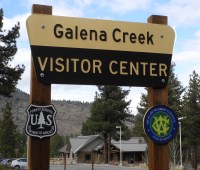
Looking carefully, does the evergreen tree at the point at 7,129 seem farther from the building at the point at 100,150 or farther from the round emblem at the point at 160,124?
the round emblem at the point at 160,124

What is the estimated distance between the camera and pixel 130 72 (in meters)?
7.34

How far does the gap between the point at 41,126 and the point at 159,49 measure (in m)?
2.46

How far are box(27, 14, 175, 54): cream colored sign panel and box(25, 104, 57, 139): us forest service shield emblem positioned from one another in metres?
1.05

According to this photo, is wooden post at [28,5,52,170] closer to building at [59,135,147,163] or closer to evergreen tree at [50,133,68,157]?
building at [59,135,147,163]

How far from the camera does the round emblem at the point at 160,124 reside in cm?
721

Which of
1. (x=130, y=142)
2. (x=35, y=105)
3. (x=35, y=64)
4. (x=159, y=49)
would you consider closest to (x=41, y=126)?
(x=35, y=105)

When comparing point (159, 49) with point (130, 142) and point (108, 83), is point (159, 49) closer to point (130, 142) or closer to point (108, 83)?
point (108, 83)

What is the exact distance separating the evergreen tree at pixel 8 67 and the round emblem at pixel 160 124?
83.4 feet

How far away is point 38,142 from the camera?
6.75 meters

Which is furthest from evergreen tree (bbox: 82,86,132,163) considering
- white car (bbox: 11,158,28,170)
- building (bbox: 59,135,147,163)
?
white car (bbox: 11,158,28,170)

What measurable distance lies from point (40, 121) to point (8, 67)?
26.4m

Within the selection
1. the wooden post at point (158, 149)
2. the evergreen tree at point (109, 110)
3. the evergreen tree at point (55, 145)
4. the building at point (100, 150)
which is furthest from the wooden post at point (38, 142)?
the evergreen tree at point (55, 145)

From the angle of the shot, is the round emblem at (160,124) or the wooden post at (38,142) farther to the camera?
the round emblem at (160,124)

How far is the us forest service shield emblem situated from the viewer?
667 cm
